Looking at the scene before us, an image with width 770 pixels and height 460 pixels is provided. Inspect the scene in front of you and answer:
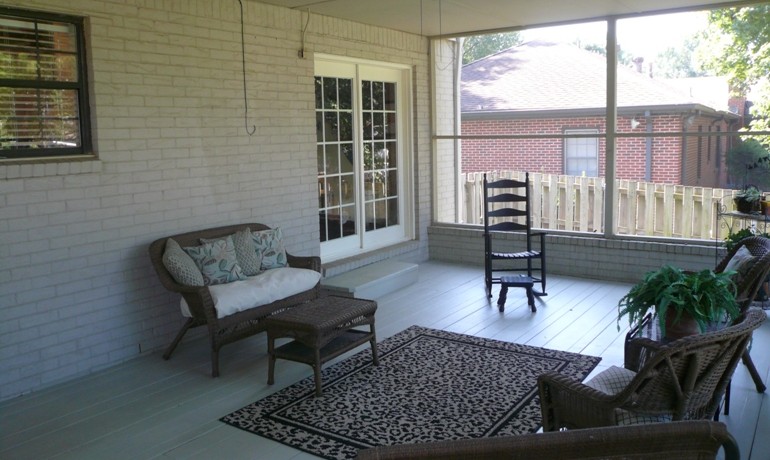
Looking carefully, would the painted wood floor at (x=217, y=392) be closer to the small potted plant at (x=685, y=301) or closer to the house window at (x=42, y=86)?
the small potted plant at (x=685, y=301)

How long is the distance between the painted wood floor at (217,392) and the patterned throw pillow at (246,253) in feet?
1.83

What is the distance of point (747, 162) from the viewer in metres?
7.59

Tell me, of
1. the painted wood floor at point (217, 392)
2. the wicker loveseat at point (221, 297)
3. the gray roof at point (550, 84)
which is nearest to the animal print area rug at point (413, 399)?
the painted wood floor at point (217, 392)

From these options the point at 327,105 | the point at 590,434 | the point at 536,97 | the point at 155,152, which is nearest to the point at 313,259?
the point at 155,152

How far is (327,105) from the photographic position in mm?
6867

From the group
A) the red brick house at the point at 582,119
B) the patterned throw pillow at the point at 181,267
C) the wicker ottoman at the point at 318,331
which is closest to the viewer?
the wicker ottoman at the point at 318,331

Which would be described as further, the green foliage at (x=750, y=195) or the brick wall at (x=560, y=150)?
the brick wall at (x=560, y=150)

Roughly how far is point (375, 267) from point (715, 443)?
5.49 meters

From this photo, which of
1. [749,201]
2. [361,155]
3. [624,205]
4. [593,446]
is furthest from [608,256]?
[593,446]

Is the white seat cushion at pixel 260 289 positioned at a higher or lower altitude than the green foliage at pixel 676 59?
lower

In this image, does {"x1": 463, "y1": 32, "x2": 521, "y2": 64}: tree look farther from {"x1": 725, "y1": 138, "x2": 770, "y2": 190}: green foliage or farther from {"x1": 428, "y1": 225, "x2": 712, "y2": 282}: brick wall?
{"x1": 428, "y1": 225, "x2": 712, "y2": 282}: brick wall

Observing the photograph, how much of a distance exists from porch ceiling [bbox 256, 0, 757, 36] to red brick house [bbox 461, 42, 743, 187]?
2579 millimetres

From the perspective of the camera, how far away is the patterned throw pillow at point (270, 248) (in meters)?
5.39

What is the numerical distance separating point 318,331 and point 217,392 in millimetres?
772
